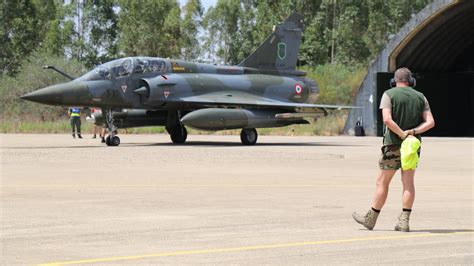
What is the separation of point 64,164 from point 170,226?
10.8 m

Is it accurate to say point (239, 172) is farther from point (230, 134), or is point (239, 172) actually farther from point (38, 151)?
point (230, 134)

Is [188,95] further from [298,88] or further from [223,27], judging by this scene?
[223,27]

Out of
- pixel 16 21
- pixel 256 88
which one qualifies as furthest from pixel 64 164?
pixel 16 21

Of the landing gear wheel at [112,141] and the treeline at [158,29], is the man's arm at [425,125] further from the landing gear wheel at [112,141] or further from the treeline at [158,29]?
the treeline at [158,29]

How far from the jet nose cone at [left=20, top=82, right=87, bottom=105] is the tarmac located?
8186 mm

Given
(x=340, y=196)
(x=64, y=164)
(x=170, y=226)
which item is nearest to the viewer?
(x=170, y=226)

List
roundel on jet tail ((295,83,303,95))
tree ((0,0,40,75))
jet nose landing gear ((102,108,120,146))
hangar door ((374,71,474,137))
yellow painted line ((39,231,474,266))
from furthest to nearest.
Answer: tree ((0,0,40,75)), hangar door ((374,71,474,137)), roundel on jet tail ((295,83,303,95)), jet nose landing gear ((102,108,120,146)), yellow painted line ((39,231,474,266))

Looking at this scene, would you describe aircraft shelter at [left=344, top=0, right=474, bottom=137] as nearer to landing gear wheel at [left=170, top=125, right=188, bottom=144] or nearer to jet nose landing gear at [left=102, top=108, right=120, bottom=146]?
landing gear wheel at [left=170, top=125, right=188, bottom=144]

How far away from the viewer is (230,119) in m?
30.9

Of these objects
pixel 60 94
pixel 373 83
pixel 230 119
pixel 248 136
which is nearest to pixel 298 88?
pixel 248 136

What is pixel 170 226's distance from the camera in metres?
10.2

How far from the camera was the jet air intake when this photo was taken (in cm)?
3028

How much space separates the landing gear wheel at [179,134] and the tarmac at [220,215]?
11.8m

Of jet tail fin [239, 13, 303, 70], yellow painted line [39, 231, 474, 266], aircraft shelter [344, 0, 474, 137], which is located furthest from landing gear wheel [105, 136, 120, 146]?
yellow painted line [39, 231, 474, 266]
